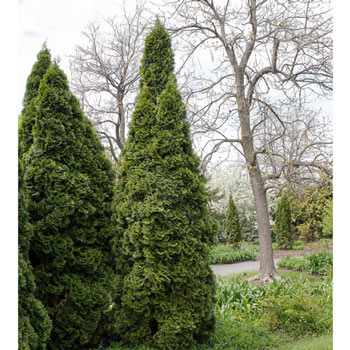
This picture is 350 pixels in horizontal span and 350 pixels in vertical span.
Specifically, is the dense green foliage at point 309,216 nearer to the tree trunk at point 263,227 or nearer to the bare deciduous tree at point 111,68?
the tree trunk at point 263,227

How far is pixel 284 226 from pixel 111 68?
10.7 meters

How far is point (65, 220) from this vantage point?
10.8ft

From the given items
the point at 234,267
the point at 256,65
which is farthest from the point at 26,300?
the point at 234,267

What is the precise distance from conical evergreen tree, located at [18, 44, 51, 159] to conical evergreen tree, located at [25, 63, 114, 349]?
0.91ft

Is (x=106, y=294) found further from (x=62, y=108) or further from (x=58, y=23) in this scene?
(x=58, y=23)

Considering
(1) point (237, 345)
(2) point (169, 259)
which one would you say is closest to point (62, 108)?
(2) point (169, 259)

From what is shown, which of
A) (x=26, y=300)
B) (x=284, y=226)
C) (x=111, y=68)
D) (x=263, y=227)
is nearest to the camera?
(x=26, y=300)

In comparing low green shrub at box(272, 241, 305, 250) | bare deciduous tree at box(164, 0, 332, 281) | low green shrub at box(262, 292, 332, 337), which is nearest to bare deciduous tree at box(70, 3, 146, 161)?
bare deciduous tree at box(164, 0, 332, 281)

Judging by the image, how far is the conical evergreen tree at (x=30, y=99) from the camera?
3617mm

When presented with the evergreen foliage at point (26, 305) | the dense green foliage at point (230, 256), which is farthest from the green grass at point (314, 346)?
the dense green foliage at point (230, 256)

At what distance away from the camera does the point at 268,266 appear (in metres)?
7.89

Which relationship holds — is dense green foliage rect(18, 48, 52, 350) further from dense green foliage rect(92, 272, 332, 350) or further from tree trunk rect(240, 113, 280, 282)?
tree trunk rect(240, 113, 280, 282)

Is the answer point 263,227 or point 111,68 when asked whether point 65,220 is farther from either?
point 111,68
